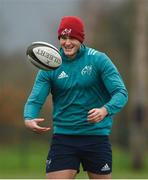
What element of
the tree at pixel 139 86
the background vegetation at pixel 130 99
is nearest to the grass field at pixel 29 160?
the background vegetation at pixel 130 99

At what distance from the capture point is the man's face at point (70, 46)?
307 inches

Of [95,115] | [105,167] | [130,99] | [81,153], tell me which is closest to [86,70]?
[95,115]

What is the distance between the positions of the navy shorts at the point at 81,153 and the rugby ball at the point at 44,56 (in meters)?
0.71

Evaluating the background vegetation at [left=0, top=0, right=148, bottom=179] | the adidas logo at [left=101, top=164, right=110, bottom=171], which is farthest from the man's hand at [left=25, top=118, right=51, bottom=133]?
the background vegetation at [left=0, top=0, right=148, bottom=179]

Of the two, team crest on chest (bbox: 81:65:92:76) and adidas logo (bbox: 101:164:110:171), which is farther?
adidas logo (bbox: 101:164:110:171)

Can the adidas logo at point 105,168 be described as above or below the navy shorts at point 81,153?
below

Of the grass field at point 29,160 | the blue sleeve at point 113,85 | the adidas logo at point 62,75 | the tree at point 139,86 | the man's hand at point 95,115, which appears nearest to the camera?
the man's hand at point 95,115

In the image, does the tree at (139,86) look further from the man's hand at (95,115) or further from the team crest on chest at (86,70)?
the man's hand at (95,115)

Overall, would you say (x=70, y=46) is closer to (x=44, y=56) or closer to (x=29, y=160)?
(x=44, y=56)

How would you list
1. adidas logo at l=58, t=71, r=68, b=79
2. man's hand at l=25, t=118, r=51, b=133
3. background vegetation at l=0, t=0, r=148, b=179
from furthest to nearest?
background vegetation at l=0, t=0, r=148, b=179
adidas logo at l=58, t=71, r=68, b=79
man's hand at l=25, t=118, r=51, b=133

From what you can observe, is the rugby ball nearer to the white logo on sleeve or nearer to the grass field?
the white logo on sleeve

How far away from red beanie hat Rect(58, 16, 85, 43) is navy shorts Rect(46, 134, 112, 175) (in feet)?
3.13

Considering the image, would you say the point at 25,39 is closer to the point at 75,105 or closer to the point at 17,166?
the point at 17,166

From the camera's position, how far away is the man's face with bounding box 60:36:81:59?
307 inches
